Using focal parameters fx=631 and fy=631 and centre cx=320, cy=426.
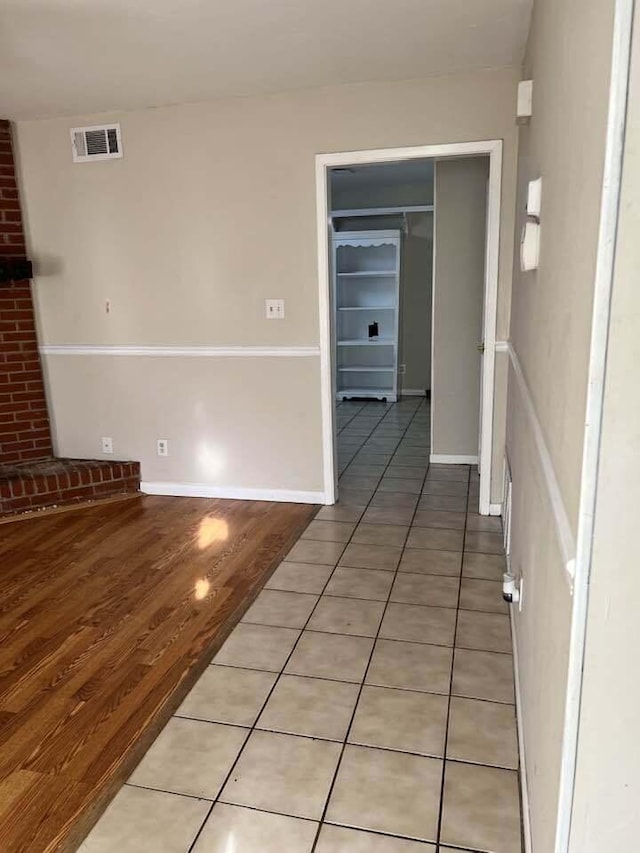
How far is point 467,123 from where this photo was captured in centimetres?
318

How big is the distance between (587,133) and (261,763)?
1.72 m

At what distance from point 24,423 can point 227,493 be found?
141cm

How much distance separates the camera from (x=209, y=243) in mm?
3654

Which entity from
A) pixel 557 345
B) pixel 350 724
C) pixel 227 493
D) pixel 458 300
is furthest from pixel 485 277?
pixel 350 724

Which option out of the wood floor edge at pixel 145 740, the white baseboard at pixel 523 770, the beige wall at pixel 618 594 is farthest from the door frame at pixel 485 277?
the beige wall at pixel 618 594

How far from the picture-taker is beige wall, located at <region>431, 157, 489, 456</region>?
4145 mm

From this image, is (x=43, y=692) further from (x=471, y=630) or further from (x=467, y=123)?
(x=467, y=123)

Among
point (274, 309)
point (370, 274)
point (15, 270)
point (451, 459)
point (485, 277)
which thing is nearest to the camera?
point (485, 277)

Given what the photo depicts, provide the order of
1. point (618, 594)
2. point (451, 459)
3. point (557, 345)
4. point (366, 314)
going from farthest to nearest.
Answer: point (366, 314) → point (451, 459) → point (557, 345) → point (618, 594)

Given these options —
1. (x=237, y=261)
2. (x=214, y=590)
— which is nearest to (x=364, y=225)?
(x=237, y=261)

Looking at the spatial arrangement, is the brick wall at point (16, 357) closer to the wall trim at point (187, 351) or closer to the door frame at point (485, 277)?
the wall trim at point (187, 351)

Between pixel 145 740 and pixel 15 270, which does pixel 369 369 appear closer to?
pixel 15 270

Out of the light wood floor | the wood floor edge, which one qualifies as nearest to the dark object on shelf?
the light wood floor

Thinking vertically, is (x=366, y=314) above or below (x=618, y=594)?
above
